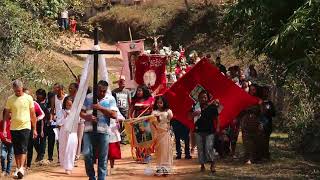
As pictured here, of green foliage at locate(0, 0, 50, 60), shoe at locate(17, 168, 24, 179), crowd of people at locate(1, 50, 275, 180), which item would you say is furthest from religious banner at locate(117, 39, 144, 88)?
shoe at locate(17, 168, 24, 179)

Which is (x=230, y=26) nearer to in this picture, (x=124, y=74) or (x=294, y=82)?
→ (x=294, y=82)

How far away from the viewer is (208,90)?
13.0 m

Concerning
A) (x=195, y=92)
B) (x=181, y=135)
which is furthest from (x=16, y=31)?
(x=195, y=92)

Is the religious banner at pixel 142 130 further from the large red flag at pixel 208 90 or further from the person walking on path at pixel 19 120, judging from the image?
the person walking on path at pixel 19 120

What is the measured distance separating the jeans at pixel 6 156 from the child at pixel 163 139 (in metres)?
2.79

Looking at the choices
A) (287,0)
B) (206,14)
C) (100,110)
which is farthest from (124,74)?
(206,14)

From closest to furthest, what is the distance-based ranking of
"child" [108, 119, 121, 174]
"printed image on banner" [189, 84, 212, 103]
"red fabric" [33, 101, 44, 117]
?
"child" [108, 119, 121, 174], "red fabric" [33, 101, 44, 117], "printed image on banner" [189, 84, 212, 103]

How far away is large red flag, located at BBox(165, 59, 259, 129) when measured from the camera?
506 inches

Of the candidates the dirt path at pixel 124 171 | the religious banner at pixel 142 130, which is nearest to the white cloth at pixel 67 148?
the dirt path at pixel 124 171

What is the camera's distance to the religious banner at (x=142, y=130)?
11.8 metres

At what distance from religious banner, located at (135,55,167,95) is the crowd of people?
2245 mm

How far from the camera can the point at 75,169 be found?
1238cm

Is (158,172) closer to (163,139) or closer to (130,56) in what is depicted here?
(163,139)

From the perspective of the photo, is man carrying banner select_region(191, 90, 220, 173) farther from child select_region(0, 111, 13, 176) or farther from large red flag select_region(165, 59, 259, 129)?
child select_region(0, 111, 13, 176)
